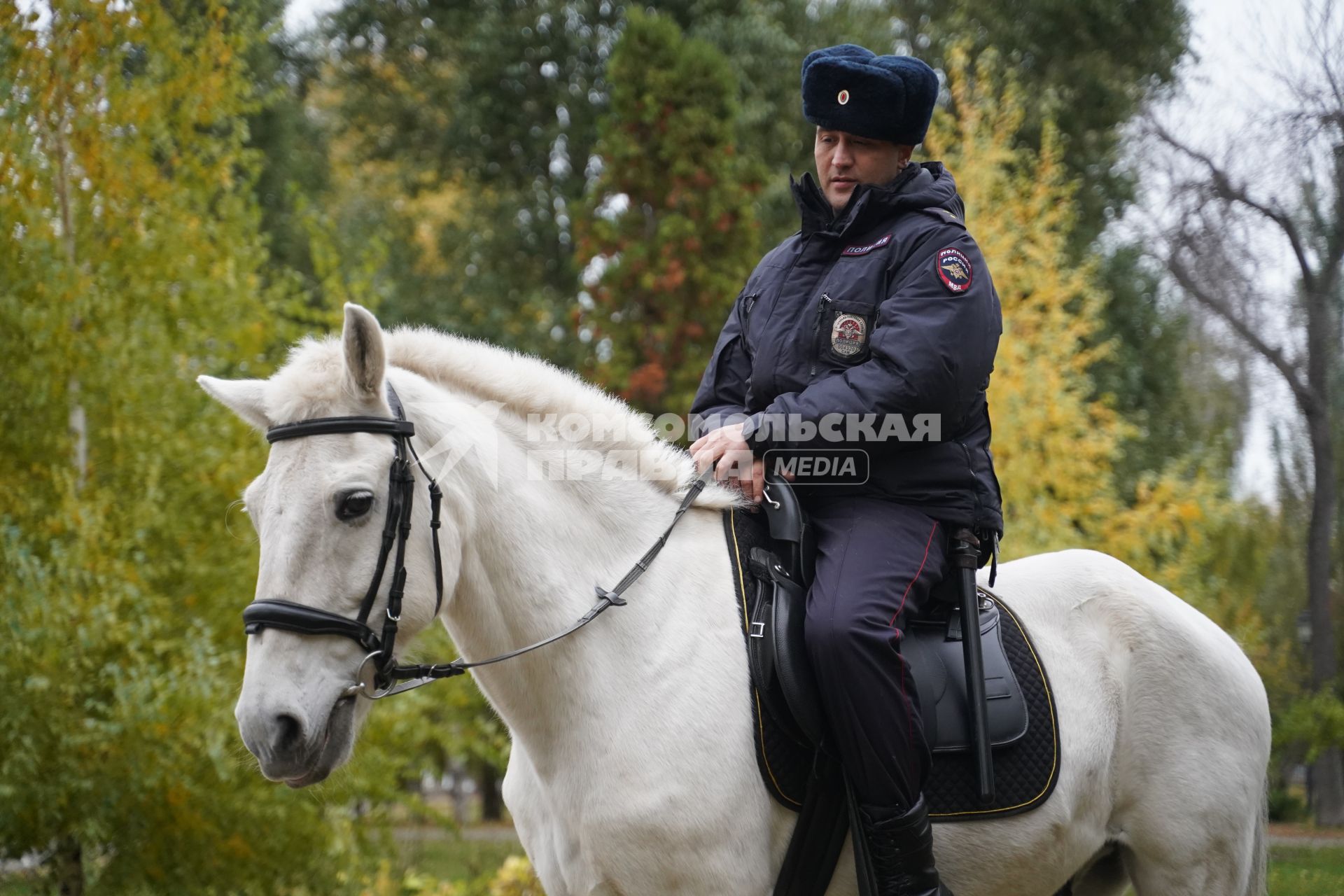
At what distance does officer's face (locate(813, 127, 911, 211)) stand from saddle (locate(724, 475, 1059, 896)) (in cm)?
94

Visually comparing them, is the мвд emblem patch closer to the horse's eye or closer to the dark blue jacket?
the dark blue jacket

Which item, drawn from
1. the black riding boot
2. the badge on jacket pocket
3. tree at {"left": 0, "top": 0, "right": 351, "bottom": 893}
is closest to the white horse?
the black riding boot

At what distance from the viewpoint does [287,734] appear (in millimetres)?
2484

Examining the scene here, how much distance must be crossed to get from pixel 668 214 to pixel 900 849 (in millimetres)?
11838

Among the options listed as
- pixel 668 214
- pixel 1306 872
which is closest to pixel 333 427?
pixel 1306 872

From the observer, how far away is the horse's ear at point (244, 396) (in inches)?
112

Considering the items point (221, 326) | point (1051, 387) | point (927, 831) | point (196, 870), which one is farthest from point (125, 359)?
point (1051, 387)

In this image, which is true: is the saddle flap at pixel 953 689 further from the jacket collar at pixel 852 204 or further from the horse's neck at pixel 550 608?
the jacket collar at pixel 852 204

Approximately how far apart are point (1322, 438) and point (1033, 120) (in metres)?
6.72

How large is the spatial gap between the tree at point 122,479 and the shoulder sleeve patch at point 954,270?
14.1 ft

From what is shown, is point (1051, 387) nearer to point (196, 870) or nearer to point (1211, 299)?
point (1211, 299)

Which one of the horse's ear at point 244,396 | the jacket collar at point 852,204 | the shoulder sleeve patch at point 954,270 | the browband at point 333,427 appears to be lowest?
the browband at point 333,427

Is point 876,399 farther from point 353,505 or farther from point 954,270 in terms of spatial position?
point 353,505

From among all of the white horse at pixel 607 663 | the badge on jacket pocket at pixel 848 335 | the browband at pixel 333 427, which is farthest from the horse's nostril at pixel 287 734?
the badge on jacket pocket at pixel 848 335
